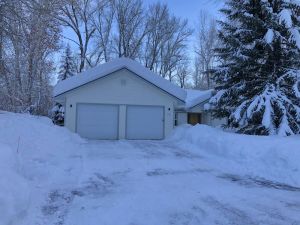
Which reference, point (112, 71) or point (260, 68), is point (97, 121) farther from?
point (260, 68)

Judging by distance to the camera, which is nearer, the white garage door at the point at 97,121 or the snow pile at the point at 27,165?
the snow pile at the point at 27,165

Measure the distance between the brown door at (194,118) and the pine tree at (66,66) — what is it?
52.3ft

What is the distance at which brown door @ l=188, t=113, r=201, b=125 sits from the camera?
26.0 meters

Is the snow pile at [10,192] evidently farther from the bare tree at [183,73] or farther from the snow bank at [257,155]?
the bare tree at [183,73]

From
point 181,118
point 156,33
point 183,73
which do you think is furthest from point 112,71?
point 183,73

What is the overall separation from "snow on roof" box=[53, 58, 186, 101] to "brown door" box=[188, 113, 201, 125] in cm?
751

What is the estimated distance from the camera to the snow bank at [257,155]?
312 inches

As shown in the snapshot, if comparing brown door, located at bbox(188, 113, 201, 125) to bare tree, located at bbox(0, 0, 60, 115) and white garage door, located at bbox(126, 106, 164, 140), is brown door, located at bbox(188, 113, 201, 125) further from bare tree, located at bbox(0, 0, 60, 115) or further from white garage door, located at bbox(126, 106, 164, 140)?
bare tree, located at bbox(0, 0, 60, 115)

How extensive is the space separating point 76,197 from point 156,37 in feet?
114

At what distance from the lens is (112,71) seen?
17109mm

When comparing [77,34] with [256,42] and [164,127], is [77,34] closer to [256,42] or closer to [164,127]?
[164,127]

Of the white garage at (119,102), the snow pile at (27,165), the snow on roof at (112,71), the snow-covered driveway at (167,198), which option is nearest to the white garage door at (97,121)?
the white garage at (119,102)

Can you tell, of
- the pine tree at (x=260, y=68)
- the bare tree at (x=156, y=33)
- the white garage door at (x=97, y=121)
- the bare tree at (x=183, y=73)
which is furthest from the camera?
the bare tree at (x=183, y=73)

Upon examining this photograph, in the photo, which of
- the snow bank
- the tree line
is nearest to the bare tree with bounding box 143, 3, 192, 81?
the tree line
